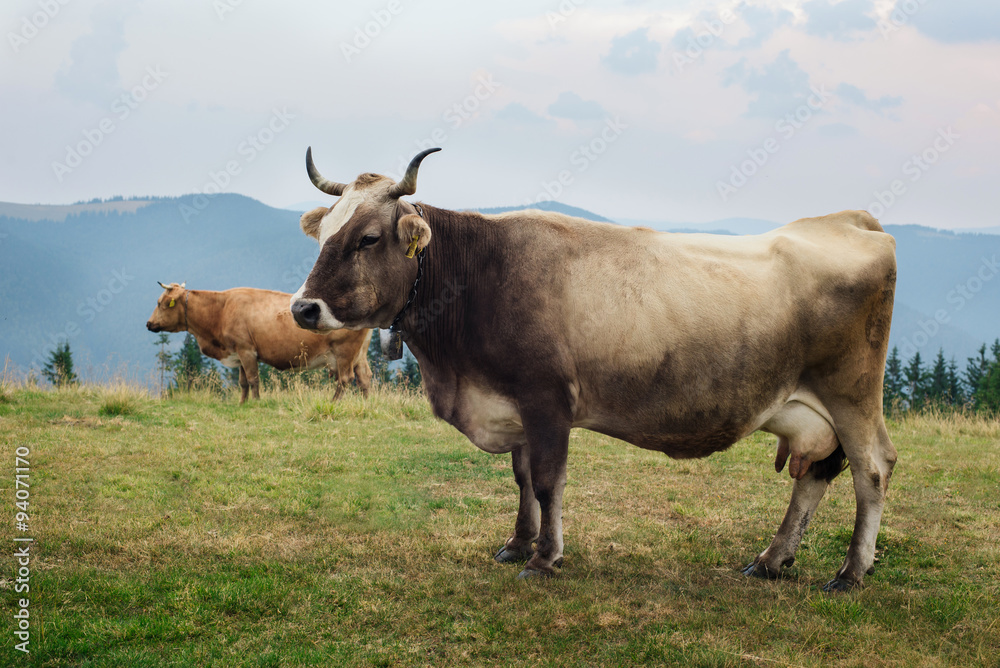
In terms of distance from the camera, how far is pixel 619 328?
516 cm

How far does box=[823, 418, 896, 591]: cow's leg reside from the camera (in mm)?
5410

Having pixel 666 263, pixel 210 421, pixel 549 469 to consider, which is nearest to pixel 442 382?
pixel 549 469

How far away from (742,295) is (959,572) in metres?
2.82

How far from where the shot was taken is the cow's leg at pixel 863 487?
541 cm

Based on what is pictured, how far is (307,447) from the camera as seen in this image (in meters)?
9.39

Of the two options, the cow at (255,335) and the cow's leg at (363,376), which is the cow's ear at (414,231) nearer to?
the cow at (255,335)

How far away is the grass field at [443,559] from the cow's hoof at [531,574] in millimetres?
88

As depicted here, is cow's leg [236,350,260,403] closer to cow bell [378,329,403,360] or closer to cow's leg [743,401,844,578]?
cow bell [378,329,403,360]

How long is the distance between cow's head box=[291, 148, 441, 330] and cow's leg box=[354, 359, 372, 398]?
9433 mm

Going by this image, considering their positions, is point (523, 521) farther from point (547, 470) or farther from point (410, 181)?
point (410, 181)

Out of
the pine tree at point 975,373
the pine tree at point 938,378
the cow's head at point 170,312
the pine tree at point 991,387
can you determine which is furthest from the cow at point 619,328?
the pine tree at point 975,373

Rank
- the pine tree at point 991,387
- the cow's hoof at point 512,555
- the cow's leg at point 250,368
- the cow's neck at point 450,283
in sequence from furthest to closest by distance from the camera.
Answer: the pine tree at point 991,387
the cow's leg at point 250,368
the cow's hoof at point 512,555
the cow's neck at point 450,283

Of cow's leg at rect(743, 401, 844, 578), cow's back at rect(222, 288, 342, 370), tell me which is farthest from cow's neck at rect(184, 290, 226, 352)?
cow's leg at rect(743, 401, 844, 578)

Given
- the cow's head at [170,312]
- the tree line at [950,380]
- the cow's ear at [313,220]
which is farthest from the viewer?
the tree line at [950,380]
